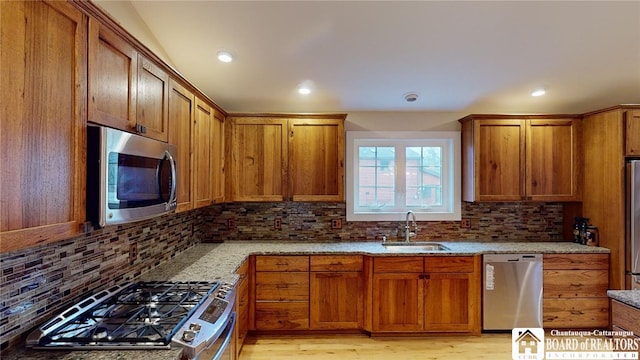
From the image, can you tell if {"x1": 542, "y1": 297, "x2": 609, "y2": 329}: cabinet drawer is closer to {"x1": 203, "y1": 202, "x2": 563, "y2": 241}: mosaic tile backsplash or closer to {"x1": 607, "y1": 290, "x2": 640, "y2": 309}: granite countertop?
{"x1": 203, "y1": 202, "x2": 563, "y2": 241}: mosaic tile backsplash

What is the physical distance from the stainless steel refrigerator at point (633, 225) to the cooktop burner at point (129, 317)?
363cm

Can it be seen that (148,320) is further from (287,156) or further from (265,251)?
(287,156)

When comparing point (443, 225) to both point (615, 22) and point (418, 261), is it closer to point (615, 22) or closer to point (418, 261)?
point (418, 261)

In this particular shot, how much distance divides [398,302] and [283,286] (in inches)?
43.2

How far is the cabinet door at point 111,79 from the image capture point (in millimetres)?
1305

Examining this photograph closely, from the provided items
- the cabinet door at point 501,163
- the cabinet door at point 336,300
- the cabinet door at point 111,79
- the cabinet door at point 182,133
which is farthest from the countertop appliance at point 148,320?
the cabinet door at point 501,163

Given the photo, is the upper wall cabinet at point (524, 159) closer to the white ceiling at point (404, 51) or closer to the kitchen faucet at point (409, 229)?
the white ceiling at point (404, 51)

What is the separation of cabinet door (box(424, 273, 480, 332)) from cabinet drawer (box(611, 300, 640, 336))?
1386mm

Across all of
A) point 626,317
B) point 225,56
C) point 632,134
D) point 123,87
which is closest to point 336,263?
point 626,317

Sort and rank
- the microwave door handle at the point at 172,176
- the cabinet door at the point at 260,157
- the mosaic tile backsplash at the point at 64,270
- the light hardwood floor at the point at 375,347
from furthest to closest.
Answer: the cabinet door at the point at 260,157 → the light hardwood floor at the point at 375,347 → the microwave door handle at the point at 172,176 → the mosaic tile backsplash at the point at 64,270

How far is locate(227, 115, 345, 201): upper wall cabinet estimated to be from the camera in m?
3.27

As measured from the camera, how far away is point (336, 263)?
2.97 meters

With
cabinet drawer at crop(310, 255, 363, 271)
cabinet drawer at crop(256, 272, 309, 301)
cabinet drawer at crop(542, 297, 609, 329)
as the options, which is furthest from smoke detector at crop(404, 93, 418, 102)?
cabinet drawer at crop(542, 297, 609, 329)

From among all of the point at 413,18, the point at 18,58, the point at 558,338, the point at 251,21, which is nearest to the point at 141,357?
the point at 18,58
